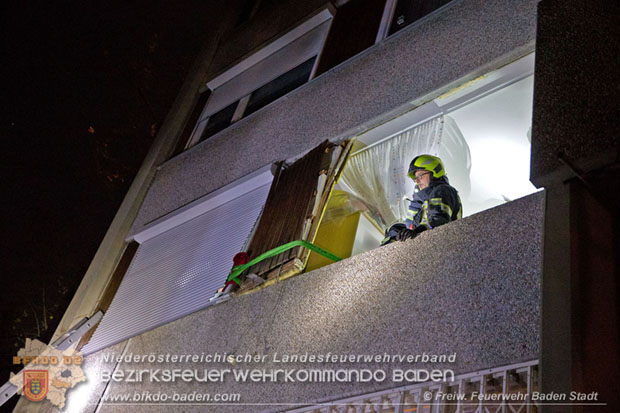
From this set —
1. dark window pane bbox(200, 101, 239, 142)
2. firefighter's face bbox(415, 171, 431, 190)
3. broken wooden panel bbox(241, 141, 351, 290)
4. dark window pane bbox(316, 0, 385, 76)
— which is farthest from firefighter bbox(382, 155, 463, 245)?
dark window pane bbox(200, 101, 239, 142)

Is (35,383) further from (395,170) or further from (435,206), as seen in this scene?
(435,206)

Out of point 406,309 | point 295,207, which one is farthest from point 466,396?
point 295,207

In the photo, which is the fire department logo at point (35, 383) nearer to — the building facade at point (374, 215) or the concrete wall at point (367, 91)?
the building facade at point (374, 215)

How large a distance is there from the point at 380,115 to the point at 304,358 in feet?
7.77

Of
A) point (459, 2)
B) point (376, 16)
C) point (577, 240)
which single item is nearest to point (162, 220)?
point (376, 16)

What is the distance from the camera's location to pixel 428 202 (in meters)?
4.23

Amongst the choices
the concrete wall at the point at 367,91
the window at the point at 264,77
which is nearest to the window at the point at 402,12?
the concrete wall at the point at 367,91

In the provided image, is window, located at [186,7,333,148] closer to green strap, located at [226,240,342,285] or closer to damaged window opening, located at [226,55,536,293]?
damaged window opening, located at [226,55,536,293]

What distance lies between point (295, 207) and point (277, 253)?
18.8 inches

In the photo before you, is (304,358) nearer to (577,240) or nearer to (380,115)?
(577,240)

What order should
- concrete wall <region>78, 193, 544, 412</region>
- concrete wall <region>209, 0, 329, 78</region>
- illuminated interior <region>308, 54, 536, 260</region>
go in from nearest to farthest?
1. concrete wall <region>78, 193, 544, 412</region>
2. illuminated interior <region>308, 54, 536, 260</region>
3. concrete wall <region>209, 0, 329, 78</region>

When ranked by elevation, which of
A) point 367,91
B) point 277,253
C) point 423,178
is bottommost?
point 277,253

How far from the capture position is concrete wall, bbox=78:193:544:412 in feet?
9.45

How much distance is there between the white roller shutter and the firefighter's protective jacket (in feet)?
5.23
